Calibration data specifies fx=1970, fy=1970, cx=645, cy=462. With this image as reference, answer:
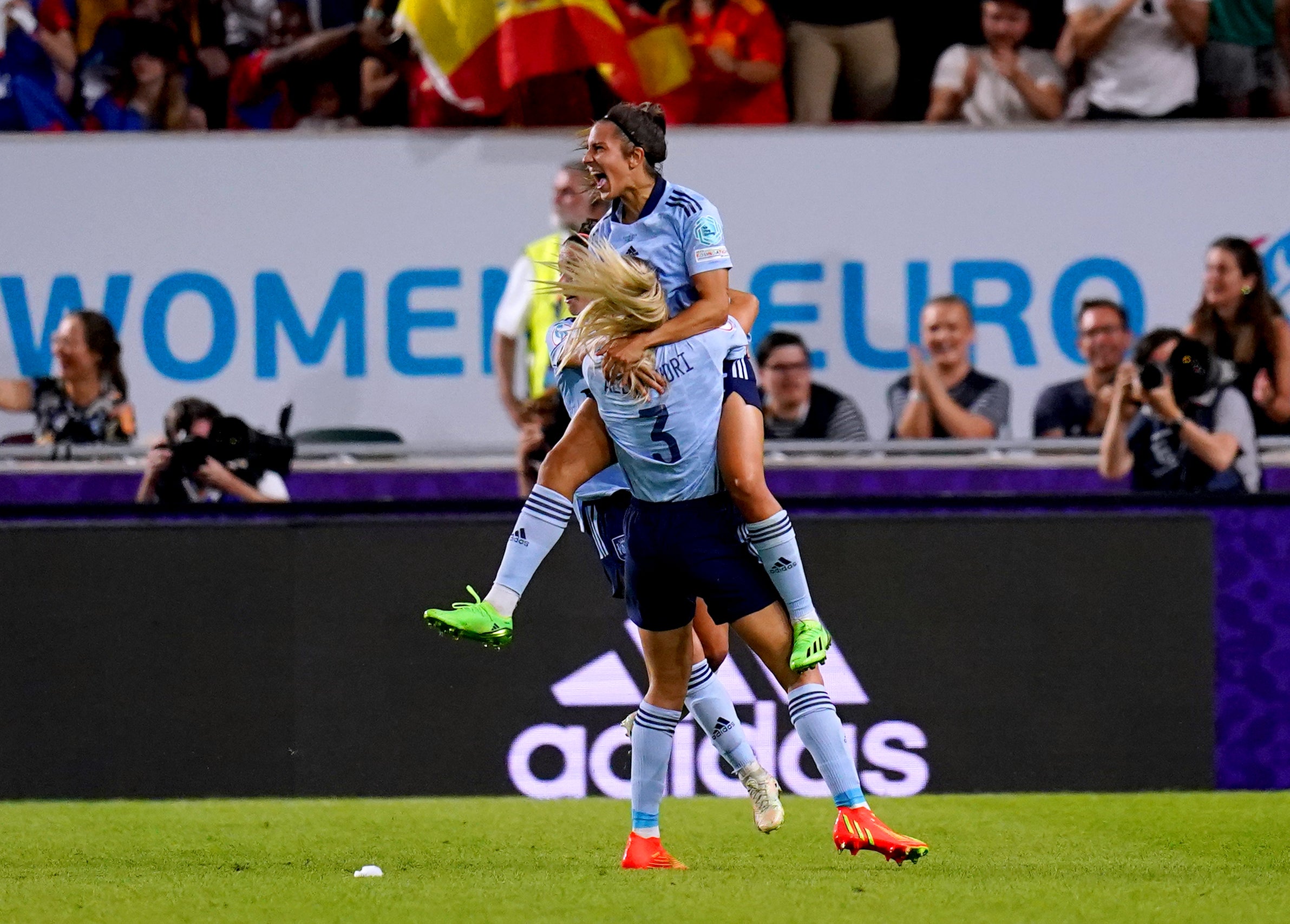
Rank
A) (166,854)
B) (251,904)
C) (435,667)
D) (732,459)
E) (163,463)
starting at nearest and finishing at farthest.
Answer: (251,904) < (732,459) < (166,854) < (435,667) < (163,463)

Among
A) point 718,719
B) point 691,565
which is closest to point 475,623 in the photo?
point 691,565

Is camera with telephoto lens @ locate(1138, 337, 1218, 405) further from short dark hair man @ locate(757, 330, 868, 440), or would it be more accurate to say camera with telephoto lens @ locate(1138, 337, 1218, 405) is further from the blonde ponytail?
the blonde ponytail

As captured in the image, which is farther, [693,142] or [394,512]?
[693,142]

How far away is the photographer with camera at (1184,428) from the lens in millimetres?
8398

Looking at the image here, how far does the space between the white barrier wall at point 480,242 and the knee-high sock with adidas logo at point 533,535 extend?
4.03 metres

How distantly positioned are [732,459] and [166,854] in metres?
2.33

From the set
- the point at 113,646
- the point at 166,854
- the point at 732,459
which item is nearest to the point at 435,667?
the point at 113,646

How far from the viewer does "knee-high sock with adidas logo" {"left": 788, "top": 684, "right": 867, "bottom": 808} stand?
5598 mm

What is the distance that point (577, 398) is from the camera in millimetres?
6242

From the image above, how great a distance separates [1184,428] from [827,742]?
11.3ft

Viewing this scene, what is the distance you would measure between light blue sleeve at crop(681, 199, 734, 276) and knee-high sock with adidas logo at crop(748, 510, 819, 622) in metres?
0.74

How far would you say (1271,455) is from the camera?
9070 mm

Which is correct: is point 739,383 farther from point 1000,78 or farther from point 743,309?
point 1000,78

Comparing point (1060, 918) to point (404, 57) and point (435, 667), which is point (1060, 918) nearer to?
point (435, 667)
